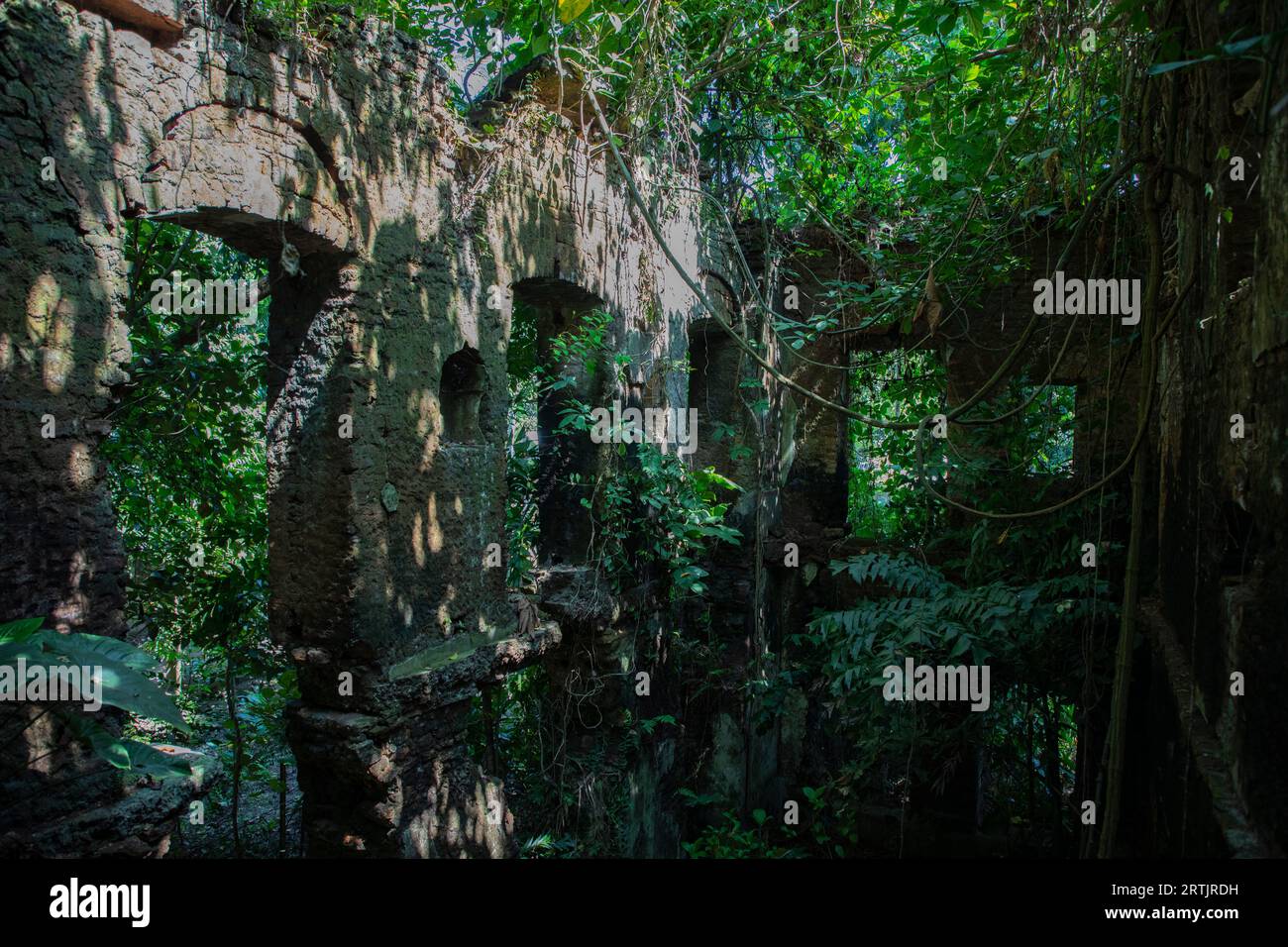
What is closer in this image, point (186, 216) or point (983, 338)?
point (186, 216)

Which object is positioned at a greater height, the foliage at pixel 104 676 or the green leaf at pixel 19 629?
the green leaf at pixel 19 629

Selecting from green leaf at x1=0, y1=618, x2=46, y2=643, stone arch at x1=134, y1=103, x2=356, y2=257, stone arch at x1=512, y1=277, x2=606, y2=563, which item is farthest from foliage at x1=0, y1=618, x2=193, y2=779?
stone arch at x1=512, y1=277, x2=606, y2=563

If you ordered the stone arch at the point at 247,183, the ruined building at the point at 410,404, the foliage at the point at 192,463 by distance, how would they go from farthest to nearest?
the foliage at the point at 192,463 < the stone arch at the point at 247,183 < the ruined building at the point at 410,404

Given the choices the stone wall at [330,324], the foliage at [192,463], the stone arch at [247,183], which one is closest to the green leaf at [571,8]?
the stone wall at [330,324]

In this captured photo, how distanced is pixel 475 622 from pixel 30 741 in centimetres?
219

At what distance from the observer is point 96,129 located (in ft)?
9.05

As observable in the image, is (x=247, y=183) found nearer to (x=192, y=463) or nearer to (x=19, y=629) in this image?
(x=19, y=629)

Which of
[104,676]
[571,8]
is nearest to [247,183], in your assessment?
[571,8]

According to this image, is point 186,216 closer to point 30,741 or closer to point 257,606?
point 30,741

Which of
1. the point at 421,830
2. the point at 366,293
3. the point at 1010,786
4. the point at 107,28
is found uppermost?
the point at 107,28

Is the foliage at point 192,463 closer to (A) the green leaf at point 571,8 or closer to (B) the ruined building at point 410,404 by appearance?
(B) the ruined building at point 410,404

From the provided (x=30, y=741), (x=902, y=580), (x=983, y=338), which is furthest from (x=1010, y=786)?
(x=30, y=741)

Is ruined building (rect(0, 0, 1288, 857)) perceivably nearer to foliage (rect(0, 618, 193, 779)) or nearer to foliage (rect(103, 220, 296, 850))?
foliage (rect(0, 618, 193, 779))

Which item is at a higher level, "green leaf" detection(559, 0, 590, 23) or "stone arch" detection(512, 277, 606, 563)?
"green leaf" detection(559, 0, 590, 23)
